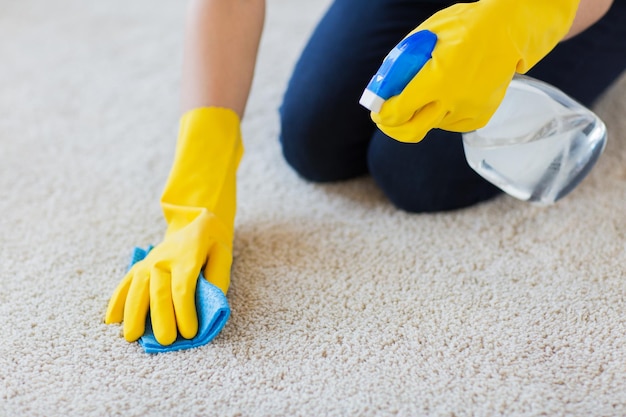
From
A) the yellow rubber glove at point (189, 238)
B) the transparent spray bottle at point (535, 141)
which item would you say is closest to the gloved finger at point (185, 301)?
the yellow rubber glove at point (189, 238)

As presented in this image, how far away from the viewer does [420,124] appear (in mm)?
709

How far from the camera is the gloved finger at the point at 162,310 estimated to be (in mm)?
797

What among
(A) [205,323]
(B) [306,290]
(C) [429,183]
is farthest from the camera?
(C) [429,183]

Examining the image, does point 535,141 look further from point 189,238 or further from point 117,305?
point 117,305

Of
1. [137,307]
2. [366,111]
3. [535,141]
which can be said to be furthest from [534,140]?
[137,307]

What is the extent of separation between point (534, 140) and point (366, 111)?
0.27 metres

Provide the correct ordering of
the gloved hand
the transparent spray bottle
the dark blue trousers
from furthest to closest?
the dark blue trousers
the transparent spray bottle
the gloved hand

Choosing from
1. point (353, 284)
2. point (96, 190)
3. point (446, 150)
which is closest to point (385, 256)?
point (353, 284)

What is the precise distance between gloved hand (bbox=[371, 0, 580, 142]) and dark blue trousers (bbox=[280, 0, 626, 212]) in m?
0.29

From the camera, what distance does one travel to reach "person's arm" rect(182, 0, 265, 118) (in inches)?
38.7

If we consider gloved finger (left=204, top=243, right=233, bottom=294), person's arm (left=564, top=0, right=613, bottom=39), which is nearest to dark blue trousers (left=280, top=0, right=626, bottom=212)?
person's arm (left=564, top=0, right=613, bottom=39)

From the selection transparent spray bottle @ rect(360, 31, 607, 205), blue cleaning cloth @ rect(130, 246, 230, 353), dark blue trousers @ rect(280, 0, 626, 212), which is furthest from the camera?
dark blue trousers @ rect(280, 0, 626, 212)

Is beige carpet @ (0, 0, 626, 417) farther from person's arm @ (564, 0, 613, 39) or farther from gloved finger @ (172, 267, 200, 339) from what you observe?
person's arm @ (564, 0, 613, 39)

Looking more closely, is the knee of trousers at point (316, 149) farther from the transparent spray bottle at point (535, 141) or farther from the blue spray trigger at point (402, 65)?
the blue spray trigger at point (402, 65)
